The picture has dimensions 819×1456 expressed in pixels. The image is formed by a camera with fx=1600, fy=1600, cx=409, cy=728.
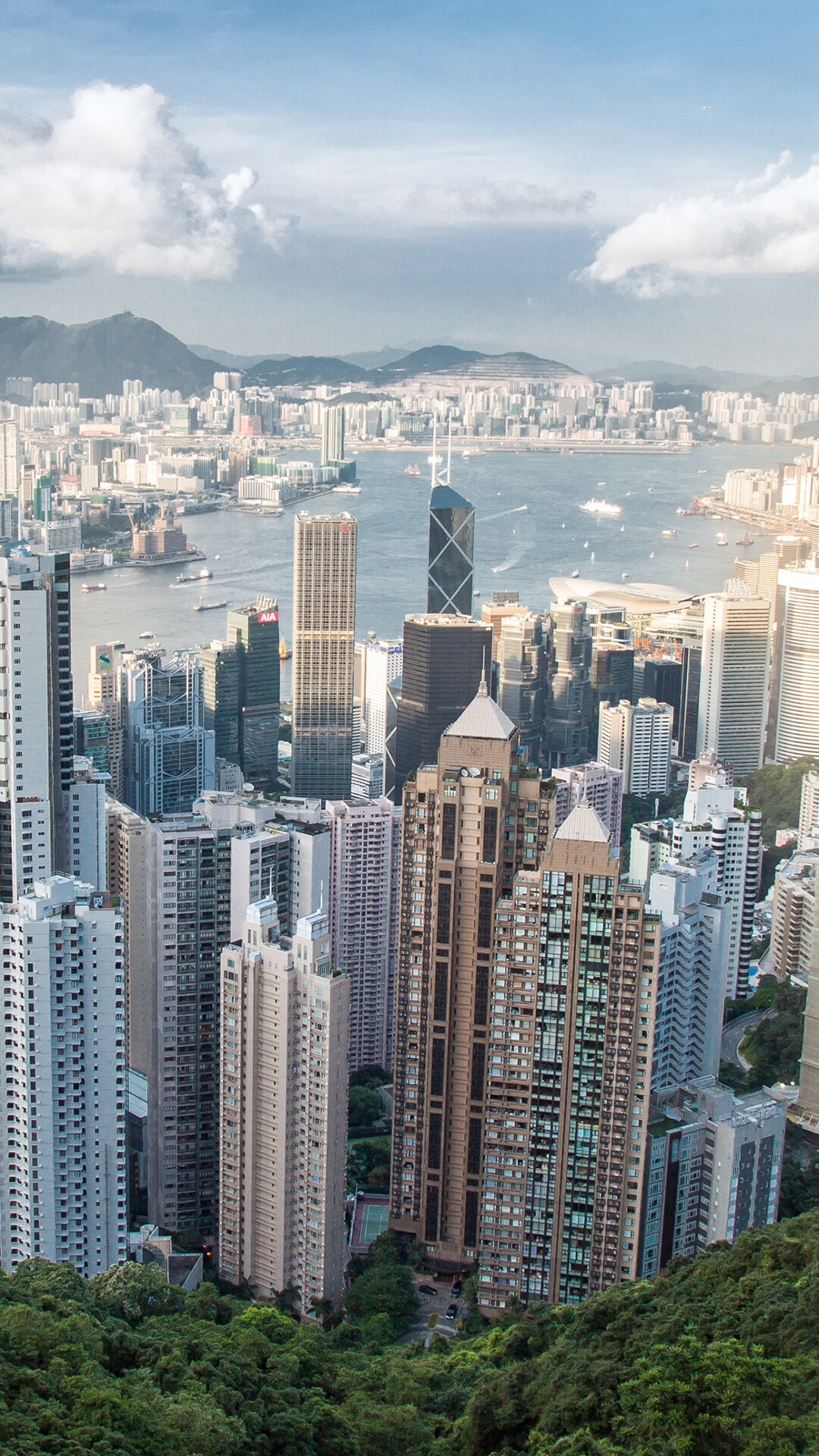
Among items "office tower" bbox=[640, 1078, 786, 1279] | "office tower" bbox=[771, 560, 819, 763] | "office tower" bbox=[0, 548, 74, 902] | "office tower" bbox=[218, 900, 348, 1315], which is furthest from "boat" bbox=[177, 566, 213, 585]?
"office tower" bbox=[640, 1078, 786, 1279]

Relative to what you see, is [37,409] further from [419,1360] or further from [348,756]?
A: [419,1360]

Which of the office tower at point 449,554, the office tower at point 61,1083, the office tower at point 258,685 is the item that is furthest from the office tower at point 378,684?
the office tower at point 61,1083

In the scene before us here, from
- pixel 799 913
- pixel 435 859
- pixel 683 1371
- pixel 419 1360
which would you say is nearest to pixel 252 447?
pixel 799 913

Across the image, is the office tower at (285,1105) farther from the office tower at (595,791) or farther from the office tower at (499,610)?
the office tower at (499,610)

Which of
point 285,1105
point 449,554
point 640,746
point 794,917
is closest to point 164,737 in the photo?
point 449,554

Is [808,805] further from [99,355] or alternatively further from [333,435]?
[99,355]

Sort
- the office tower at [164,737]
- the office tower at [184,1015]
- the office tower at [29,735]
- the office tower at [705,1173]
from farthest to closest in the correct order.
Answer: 1. the office tower at [164,737]
2. the office tower at [29,735]
3. the office tower at [184,1015]
4. the office tower at [705,1173]
